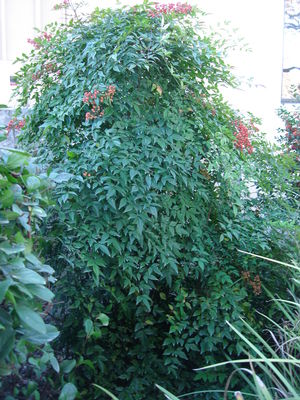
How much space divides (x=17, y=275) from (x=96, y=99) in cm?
136

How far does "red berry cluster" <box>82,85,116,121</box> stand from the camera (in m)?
2.56

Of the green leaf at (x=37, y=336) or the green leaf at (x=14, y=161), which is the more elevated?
the green leaf at (x=14, y=161)

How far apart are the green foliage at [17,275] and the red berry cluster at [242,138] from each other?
4.70 ft

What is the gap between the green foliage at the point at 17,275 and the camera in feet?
4.61

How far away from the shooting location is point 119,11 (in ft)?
9.51

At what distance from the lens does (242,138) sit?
2.94m

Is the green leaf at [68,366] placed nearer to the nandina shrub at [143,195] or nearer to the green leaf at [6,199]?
the nandina shrub at [143,195]

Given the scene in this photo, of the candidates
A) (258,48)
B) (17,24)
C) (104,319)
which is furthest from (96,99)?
(17,24)

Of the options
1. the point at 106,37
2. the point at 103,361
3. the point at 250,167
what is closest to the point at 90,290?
the point at 103,361

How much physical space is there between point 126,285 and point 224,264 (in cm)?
70

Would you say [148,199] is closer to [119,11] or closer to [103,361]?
[103,361]

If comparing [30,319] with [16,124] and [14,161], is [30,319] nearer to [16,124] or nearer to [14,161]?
[14,161]

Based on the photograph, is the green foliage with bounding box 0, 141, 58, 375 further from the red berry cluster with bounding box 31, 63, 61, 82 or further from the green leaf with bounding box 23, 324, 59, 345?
the red berry cluster with bounding box 31, 63, 61, 82

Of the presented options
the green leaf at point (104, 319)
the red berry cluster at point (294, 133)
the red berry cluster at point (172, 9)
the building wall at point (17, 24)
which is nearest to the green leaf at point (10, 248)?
the green leaf at point (104, 319)
